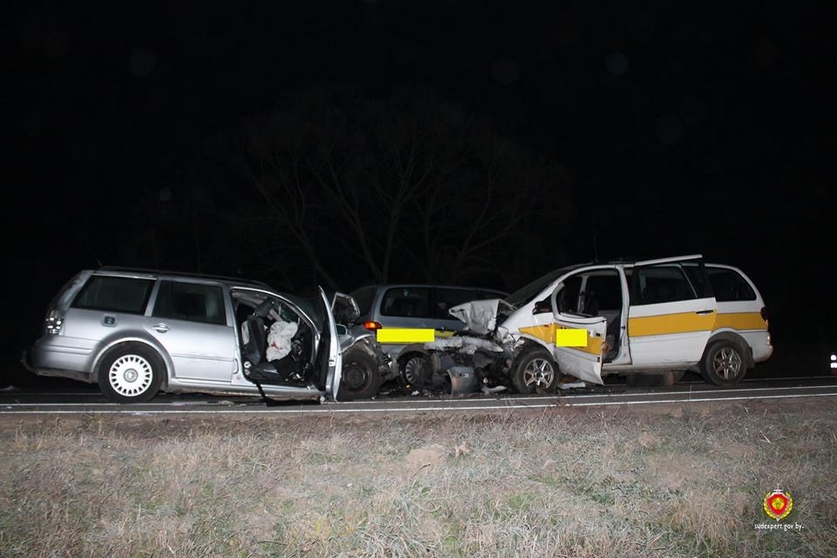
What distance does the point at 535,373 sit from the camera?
36.8 feet

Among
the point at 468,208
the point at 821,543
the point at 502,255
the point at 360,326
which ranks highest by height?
the point at 468,208

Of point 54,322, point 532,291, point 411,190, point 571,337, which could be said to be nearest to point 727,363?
point 571,337

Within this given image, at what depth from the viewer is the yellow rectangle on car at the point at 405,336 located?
455 inches

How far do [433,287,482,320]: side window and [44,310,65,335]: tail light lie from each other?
20.2ft

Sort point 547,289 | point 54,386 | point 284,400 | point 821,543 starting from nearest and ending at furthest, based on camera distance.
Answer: point 821,543 < point 284,400 < point 547,289 < point 54,386

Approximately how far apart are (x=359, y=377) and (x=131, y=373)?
310 cm

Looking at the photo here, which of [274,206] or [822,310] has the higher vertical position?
[274,206]

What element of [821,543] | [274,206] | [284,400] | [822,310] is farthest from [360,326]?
[822,310]

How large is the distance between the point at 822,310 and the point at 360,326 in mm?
25911

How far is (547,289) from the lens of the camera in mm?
11414

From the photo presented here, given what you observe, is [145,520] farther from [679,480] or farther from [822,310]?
[822,310]

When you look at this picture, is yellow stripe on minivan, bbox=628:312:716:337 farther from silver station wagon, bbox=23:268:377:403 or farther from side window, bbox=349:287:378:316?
silver station wagon, bbox=23:268:377:403

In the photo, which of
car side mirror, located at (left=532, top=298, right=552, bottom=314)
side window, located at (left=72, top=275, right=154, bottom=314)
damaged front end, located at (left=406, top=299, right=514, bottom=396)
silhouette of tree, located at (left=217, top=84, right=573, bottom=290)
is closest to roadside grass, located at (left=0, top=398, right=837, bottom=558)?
side window, located at (left=72, top=275, right=154, bottom=314)

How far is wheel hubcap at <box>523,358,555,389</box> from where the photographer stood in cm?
1116
